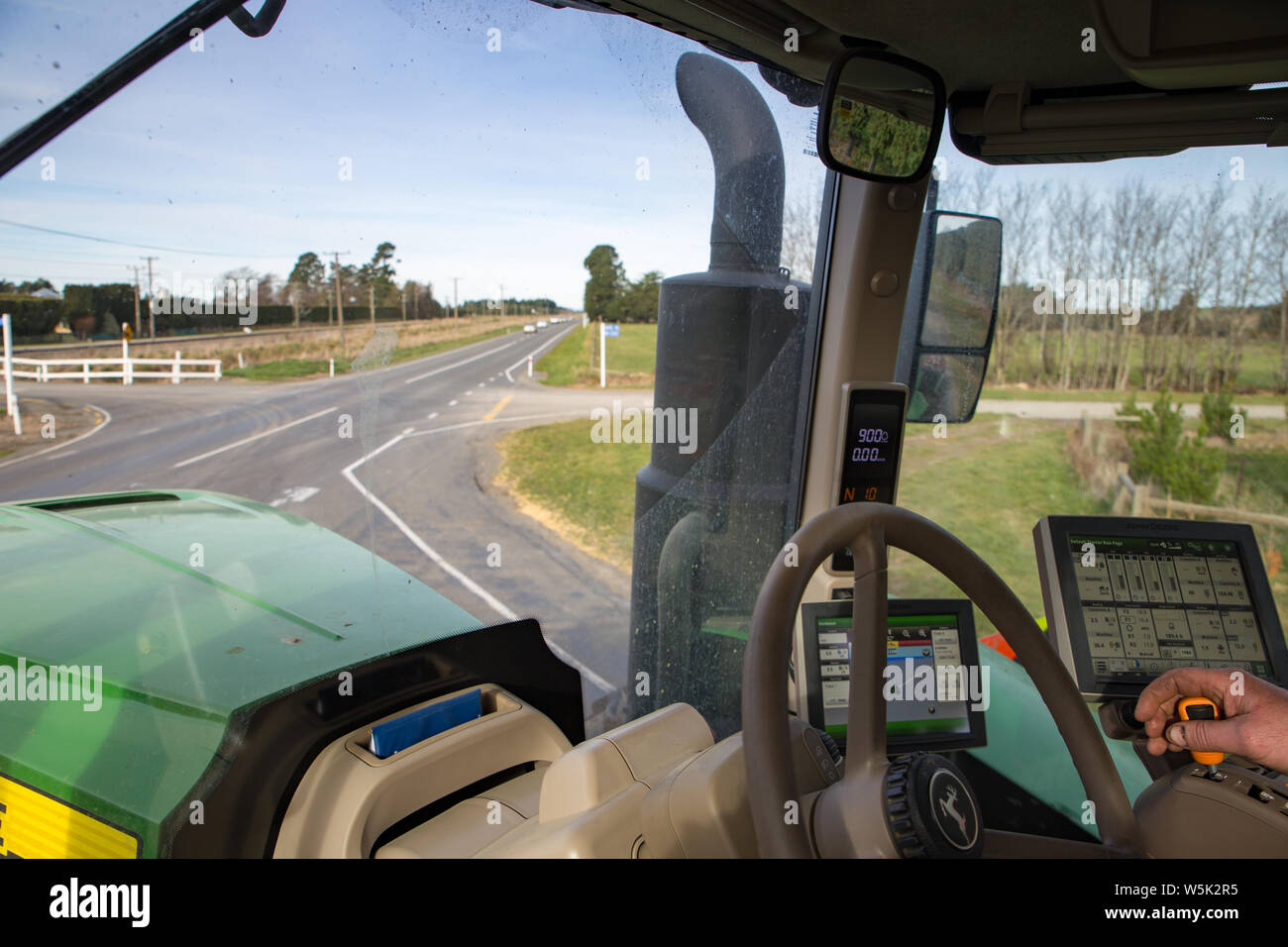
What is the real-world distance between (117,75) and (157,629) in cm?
87

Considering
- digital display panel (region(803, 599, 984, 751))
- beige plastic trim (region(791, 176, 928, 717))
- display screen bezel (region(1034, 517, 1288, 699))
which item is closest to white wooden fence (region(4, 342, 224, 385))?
digital display panel (region(803, 599, 984, 751))

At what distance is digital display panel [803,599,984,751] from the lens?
2043mm

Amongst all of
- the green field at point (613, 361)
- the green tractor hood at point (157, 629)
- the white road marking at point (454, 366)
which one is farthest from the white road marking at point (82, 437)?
the green field at point (613, 361)

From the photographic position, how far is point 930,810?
0.97 meters

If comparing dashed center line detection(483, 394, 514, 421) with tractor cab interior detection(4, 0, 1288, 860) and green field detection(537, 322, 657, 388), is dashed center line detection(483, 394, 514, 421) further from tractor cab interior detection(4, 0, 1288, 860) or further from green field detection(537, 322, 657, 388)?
tractor cab interior detection(4, 0, 1288, 860)

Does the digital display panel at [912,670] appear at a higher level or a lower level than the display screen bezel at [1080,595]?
lower

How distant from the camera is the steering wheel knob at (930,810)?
0.95 metres

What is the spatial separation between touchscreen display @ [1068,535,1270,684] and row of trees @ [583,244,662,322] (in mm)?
1280

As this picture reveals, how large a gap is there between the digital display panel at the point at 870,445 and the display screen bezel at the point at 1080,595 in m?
0.65

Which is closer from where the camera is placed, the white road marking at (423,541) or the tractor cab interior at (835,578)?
the tractor cab interior at (835,578)

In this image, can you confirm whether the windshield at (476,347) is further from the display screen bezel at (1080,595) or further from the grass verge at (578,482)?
the display screen bezel at (1080,595)

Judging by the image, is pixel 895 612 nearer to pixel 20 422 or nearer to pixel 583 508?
pixel 583 508

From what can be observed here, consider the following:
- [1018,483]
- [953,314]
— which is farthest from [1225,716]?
[1018,483]
